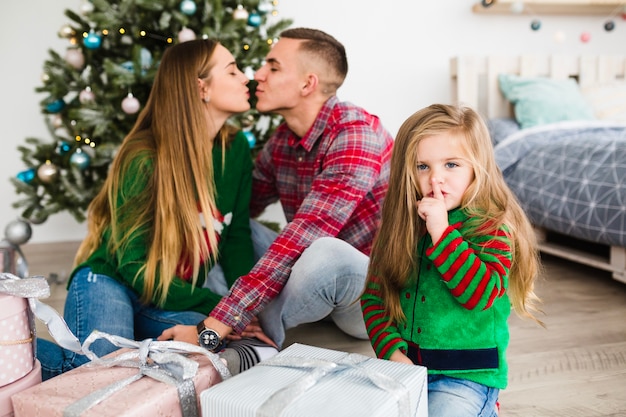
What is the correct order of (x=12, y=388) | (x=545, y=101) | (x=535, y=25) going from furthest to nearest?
(x=535, y=25), (x=545, y=101), (x=12, y=388)

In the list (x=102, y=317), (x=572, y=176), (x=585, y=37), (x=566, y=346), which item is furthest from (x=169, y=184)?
(x=585, y=37)

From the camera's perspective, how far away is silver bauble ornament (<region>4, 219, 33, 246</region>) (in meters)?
2.22

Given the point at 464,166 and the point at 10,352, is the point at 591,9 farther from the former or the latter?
the point at 10,352

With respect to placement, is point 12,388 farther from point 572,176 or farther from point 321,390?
point 572,176

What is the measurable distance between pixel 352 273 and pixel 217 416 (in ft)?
1.94

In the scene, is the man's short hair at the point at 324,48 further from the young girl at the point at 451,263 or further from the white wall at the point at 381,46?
the white wall at the point at 381,46

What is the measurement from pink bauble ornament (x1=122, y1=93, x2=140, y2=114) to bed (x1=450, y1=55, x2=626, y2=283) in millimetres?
1539

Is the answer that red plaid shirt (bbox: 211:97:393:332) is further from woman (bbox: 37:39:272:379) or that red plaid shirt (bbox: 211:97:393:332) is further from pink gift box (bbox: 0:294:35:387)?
pink gift box (bbox: 0:294:35:387)

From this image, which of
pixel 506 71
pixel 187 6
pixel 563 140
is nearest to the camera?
pixel 187 6

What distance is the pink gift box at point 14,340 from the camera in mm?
886

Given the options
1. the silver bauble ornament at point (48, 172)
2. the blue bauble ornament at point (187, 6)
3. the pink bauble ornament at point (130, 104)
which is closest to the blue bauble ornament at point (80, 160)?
the silver bauble ornament at point (48, 172)

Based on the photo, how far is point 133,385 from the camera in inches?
32.5

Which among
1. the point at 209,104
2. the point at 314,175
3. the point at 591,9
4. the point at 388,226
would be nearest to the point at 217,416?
the point at 388,226

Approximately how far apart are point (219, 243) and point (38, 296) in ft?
2.29
